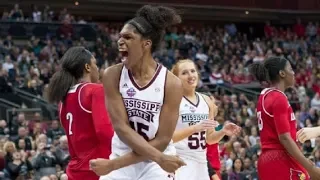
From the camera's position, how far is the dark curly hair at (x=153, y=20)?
4395 mm

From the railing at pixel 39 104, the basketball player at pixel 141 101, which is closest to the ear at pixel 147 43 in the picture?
the basketball player at pixel 141 101

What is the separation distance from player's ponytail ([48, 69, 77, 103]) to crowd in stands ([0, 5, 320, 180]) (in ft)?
1.74

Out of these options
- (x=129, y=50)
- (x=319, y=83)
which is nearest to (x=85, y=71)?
(x=129, y=50)

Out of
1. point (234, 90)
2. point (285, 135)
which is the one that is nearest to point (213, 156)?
point (285, 135)

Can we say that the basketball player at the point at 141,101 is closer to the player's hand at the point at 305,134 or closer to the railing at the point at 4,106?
the player's hand at the point at 305,134

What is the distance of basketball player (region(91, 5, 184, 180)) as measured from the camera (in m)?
4.33

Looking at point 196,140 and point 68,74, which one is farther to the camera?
point 196,140

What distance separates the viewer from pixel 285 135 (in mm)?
5895

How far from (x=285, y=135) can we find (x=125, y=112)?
2.01 metres

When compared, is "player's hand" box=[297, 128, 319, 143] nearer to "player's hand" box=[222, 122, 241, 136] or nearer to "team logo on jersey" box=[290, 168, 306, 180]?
"team logo on jersey" box=[290, 168, 306, 180]

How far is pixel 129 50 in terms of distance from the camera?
4375 mm

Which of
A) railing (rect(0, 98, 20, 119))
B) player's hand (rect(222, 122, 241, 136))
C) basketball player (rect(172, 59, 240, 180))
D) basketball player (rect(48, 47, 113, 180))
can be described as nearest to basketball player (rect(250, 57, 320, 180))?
player's hand (rect(222, 122, 241, 136))

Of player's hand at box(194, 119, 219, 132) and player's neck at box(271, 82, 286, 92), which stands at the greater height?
player's neck at box(271, 82, 286, 92)

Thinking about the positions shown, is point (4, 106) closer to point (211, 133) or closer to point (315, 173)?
point (211, 133)
